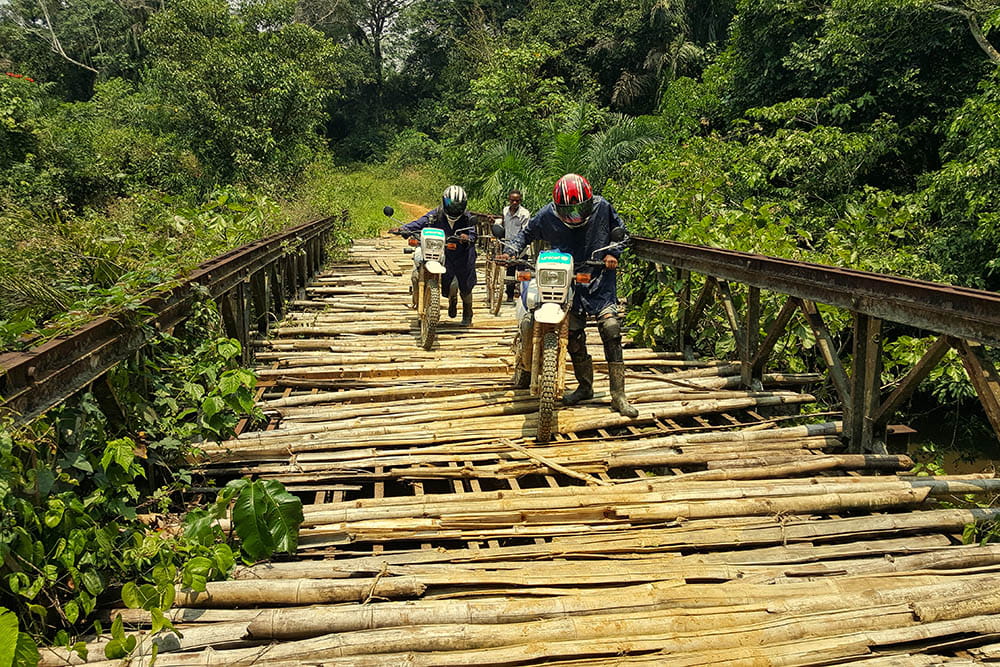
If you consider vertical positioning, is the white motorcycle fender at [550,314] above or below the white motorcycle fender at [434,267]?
below

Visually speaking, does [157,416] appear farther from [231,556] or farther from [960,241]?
[960,241]

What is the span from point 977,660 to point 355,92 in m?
41.4

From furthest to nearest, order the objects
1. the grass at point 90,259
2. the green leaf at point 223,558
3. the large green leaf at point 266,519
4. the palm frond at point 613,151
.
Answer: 1. the palm frond at point 613,151
2. the grass at point 90,259
3. the large green leaf at point 266,519
4. the green leaf at point 223,558

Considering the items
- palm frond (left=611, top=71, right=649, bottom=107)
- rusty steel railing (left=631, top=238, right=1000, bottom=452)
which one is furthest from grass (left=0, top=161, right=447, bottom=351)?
palm frond (left=611, top=71, right=649, bottom=107)

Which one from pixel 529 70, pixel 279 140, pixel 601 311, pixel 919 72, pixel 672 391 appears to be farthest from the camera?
pixel 529 70

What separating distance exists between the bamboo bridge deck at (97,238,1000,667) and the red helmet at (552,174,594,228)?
144 centimetres

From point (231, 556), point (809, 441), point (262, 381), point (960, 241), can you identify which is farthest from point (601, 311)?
point (960, 241)

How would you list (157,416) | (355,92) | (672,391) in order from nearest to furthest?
1. (157,416)
2. (672,391)
3. (355,92)

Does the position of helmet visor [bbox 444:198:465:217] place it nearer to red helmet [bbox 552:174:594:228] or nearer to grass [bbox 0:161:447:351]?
grass [bbox 0:161:447:351]

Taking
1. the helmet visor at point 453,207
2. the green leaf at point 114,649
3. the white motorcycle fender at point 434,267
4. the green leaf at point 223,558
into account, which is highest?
the helmet visor at point 453,207

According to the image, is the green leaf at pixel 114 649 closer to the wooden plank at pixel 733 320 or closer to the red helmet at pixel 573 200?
the red helmet at pixel 573 200

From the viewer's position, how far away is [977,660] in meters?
2.43

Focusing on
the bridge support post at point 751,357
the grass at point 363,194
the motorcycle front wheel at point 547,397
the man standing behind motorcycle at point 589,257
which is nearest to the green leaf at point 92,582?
the motorcycle front wheel at point 547,397

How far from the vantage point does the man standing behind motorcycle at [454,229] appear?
7645 mm
